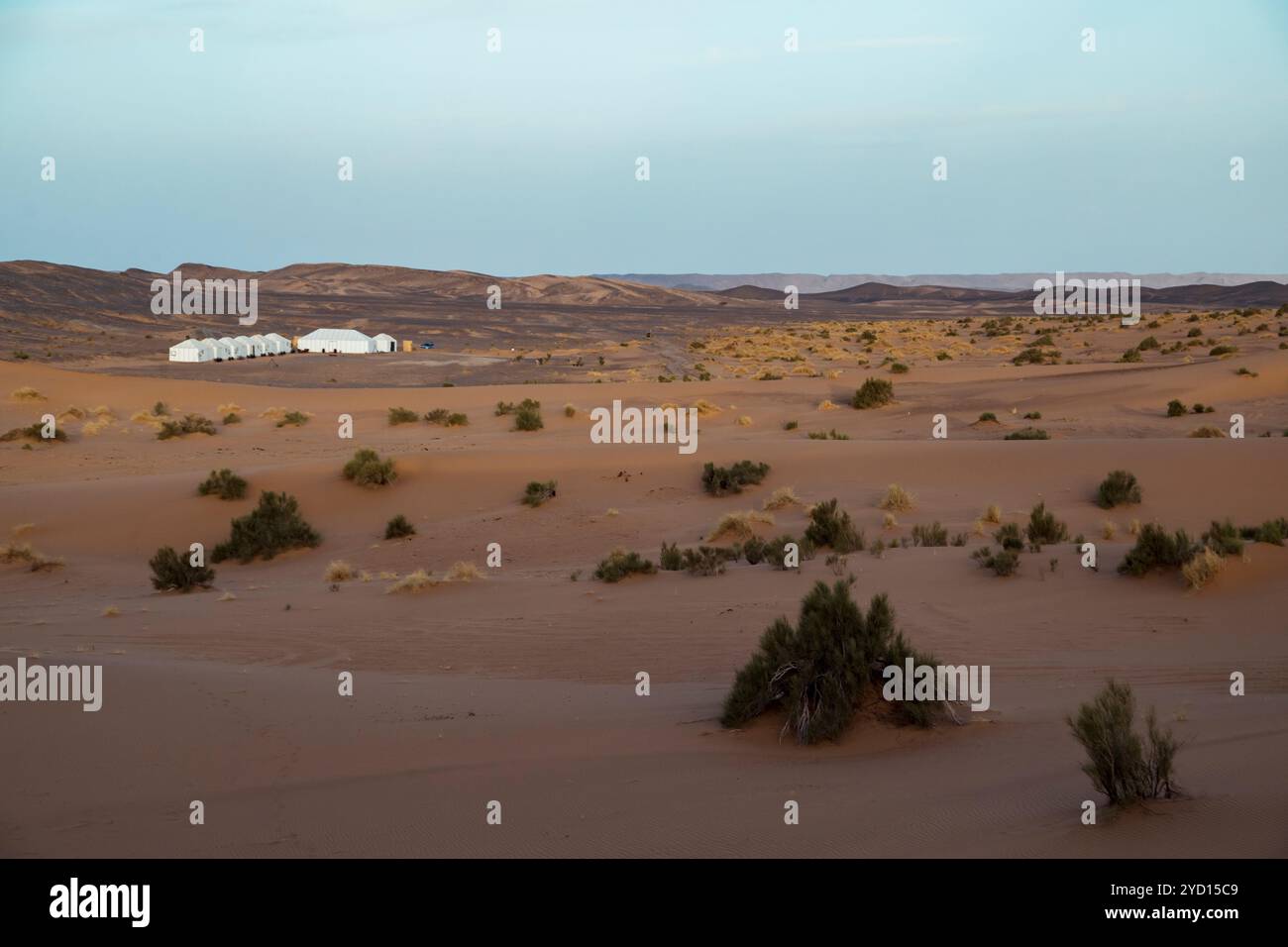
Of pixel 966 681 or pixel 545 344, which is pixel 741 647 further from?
pixel 545 344

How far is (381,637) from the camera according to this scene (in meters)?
11.6

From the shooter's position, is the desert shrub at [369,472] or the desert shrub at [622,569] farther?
the desert shrub at [369,472]

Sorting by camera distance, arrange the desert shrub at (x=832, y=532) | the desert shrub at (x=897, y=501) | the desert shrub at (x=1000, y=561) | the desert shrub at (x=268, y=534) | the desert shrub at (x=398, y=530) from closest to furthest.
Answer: the desert shrub at (x=1000, y=561)
the desert shrub at (x=832, y=532)
the desert shrub at (x=268, y=534)
the desert shrub at (x=897, y=501)
the desert shrub at (x=398, y=530)

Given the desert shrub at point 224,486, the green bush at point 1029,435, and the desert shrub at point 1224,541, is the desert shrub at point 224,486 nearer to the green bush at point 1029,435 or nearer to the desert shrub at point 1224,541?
the green bush at point 1029,435

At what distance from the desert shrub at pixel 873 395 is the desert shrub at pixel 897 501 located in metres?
15.0

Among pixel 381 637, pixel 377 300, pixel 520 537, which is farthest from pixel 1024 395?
pixel 377 300

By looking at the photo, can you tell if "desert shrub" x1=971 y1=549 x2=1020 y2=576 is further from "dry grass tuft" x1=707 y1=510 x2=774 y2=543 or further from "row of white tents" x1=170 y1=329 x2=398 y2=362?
"row of white tents" x1=170 y1=329 x2=398 y2=362

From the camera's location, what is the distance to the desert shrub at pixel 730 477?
20.1 meters

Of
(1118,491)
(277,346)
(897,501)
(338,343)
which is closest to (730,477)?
(897,501)

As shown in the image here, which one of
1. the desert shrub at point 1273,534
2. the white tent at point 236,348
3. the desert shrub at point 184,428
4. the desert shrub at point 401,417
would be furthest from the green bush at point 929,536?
the white tent at point 236,348

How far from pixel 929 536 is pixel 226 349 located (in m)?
57.1

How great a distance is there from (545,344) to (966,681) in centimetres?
7359
